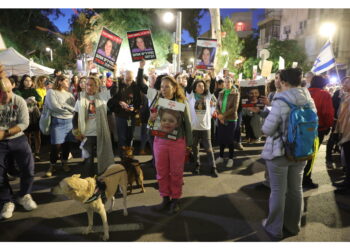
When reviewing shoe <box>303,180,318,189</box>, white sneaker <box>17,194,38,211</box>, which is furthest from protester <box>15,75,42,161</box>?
shoe <box>303,180,318,189</box>

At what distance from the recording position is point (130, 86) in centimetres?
534

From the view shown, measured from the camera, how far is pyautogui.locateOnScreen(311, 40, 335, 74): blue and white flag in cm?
733

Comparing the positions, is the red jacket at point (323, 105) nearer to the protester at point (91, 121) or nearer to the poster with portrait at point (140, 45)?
the poster with portrait at point (140, 45)

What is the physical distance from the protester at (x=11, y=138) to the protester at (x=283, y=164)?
10.7 ft

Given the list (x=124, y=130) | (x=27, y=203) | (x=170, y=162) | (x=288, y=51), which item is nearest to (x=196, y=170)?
(x=124, y=130)

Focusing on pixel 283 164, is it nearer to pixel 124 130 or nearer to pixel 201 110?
pixel 201 110

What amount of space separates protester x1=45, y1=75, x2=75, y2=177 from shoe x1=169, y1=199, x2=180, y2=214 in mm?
2788

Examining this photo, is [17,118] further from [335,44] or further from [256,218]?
[335,44]

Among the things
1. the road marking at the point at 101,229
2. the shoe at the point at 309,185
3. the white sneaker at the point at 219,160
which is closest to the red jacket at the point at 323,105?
the shoe at the point at 309,185

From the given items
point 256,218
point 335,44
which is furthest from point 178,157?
point 335,44

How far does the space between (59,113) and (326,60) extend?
716cm

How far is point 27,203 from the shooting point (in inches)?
153

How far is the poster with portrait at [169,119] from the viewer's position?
3.69m

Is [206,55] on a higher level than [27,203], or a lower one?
higher
